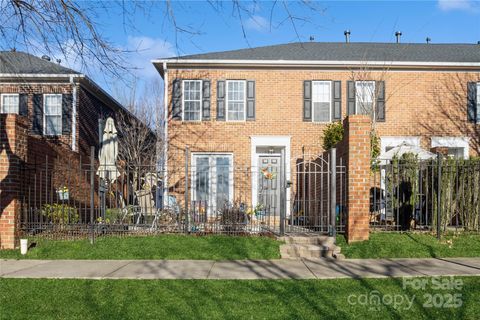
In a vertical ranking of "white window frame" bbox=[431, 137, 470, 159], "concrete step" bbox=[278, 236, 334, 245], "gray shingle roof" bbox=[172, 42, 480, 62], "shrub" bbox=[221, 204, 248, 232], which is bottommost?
"concrete step" bbox=[278, 236, 334, 245]

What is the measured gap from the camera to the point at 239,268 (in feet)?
27.4

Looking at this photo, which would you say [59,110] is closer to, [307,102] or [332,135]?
[307,102]

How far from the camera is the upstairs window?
18.4 meters

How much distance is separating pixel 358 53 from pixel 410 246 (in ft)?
37.4

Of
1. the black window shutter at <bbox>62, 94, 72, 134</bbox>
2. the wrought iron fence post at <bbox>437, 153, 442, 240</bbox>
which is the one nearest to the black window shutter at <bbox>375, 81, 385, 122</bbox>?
the wrought iron fence post at <bbox>437, 153, 442, 240</bbox>

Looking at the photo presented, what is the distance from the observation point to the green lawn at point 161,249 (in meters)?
9.53

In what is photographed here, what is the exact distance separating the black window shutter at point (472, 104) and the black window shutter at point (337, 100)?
191 inches

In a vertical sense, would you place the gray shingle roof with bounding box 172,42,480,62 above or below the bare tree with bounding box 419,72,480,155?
above

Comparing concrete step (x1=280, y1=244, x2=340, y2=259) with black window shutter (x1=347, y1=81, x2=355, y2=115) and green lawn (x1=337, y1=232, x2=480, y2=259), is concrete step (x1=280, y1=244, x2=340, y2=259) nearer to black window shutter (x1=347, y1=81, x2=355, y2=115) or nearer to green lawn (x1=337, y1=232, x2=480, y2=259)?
green lawn (x1=337, y1=232, x2=480, y2=259)

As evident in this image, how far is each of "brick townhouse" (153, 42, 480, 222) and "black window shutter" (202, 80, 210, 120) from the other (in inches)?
1.5

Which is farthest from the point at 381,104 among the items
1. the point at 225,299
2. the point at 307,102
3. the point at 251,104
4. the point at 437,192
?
the point at 225,299

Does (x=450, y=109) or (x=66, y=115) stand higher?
(x=450, y=109)

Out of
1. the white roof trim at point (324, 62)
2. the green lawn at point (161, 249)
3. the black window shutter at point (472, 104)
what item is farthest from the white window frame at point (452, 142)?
the green lawn at point (161, 249)

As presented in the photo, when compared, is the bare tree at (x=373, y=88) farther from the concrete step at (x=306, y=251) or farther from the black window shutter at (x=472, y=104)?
the concrete step at (x=306, y=251)
